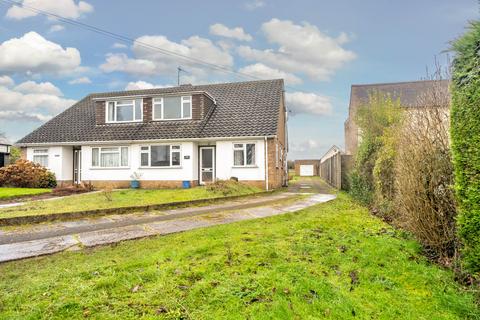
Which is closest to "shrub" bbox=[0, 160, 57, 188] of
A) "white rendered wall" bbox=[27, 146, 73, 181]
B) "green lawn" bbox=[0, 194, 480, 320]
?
"white rendered wall" bbox=[27, 146, 73, 181]

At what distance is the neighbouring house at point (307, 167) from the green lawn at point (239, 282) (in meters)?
42.4

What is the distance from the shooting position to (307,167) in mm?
47812

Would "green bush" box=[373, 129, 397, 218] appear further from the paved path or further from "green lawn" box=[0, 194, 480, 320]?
"green lawn" box=[0, 194, 480, 320]

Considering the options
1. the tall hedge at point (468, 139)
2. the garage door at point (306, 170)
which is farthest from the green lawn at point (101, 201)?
the garage door at point (306, 170)

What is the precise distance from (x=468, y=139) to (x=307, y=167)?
4443 centimetres

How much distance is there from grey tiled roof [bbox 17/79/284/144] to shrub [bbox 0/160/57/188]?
2.58 m

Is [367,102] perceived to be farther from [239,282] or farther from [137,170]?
[239,282]

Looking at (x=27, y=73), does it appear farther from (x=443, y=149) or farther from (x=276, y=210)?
(x=443, y=149)

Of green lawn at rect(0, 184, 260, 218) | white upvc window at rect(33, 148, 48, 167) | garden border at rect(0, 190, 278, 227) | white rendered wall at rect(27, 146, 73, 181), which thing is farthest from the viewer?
white upvc window at rect(33, 148, 48, 167)

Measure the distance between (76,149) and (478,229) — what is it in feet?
73.7

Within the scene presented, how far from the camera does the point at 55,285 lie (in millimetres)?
3686

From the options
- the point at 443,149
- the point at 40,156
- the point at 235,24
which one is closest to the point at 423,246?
the point at 443,149

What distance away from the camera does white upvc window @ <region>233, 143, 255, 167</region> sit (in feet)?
57.8

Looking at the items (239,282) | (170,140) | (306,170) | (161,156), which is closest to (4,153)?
(161,156)
